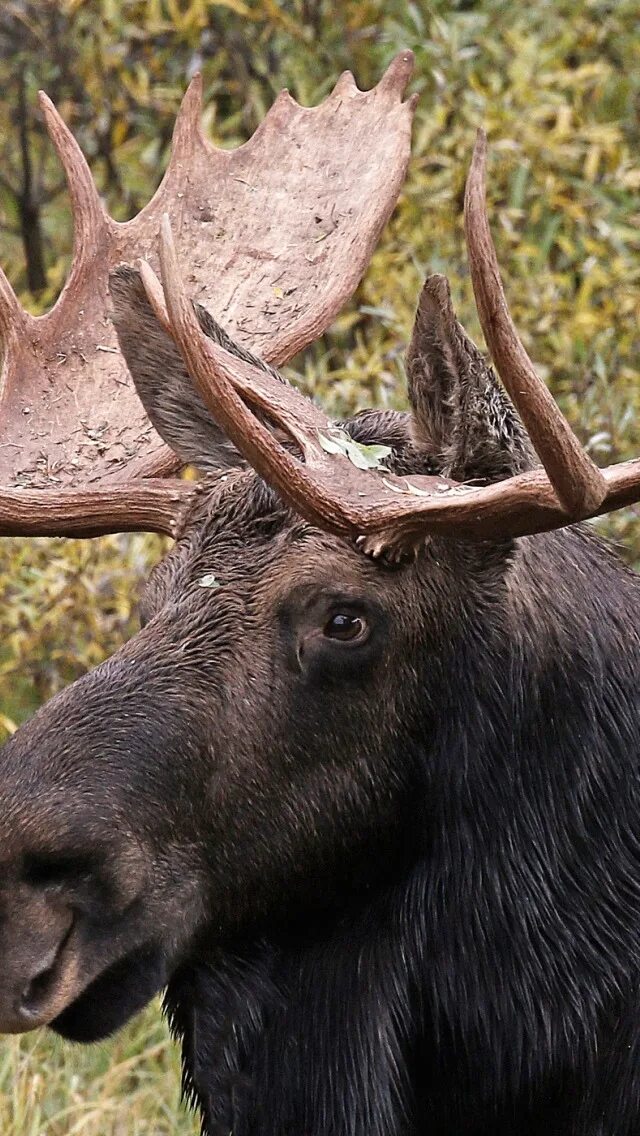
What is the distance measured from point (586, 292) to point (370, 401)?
67cm

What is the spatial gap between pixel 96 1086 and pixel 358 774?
190cm

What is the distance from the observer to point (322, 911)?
8.27 ft

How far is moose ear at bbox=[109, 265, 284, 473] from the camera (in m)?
2.76

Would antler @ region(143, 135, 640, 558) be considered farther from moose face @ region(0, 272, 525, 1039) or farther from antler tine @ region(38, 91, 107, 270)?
antler tine @ region(38, 91, 107, 270)

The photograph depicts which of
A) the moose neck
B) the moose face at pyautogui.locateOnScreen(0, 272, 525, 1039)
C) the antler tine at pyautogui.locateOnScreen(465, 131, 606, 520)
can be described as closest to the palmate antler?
the antler tine at pyautogui.locateOnScreen(465, 131, 606, 520)

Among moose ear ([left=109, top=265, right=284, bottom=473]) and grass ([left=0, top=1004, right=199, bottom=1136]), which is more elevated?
moose ear ([left=109, top=265, right=284, bottom=473])

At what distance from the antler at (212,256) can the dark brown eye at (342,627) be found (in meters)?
0.61

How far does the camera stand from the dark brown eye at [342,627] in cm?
239

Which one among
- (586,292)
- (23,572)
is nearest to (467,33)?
(586,292)

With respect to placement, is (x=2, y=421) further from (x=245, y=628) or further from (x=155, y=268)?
(x=245, y=628)

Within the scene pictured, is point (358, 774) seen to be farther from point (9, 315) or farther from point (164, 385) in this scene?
point (9, 315)

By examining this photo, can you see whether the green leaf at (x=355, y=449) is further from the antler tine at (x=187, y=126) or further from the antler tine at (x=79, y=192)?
the antler tine at (x=187, y=126)

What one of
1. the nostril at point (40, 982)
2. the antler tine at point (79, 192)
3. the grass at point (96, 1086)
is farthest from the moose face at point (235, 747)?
the grass at point (96, 1086)

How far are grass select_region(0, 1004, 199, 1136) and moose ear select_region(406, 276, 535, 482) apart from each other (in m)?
1.70
